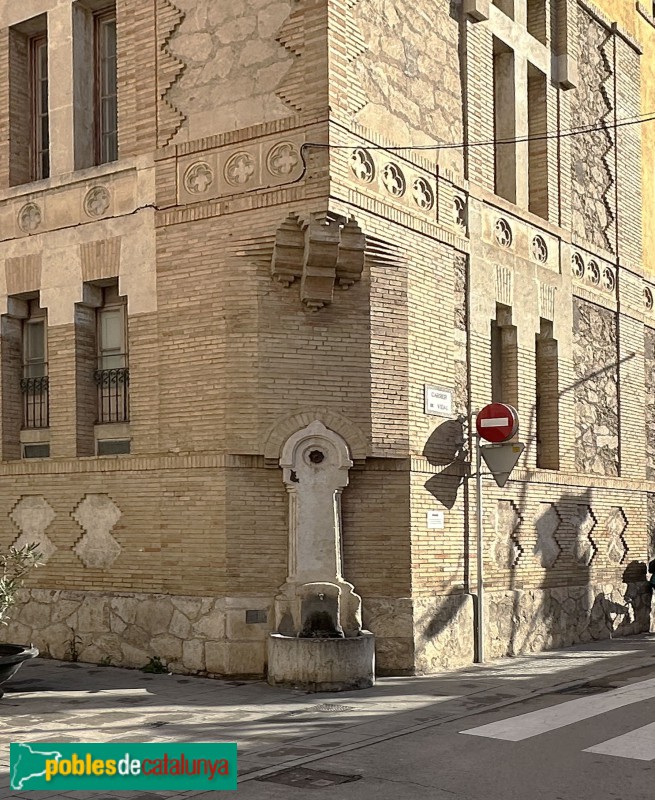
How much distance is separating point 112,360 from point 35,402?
4.87 feet

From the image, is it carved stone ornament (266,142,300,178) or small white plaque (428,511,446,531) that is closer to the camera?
carved stone ornament (266,142,300,178)

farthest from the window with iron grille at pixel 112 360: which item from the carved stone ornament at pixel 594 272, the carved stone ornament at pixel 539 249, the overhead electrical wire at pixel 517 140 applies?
the carved stone ornament at pixel 594 272

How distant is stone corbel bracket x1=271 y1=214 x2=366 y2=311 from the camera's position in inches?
492

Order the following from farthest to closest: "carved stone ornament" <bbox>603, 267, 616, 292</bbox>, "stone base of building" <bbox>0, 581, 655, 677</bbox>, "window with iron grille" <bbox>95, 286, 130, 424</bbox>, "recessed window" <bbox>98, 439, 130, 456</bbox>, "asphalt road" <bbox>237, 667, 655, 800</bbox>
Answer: "carved stone ornament" <bbox>603, 267, 616, 292</bbox>, "window with iron grille" <bbox>95, 286, 130, 424</bbox>, "recessed window" <bbox>98, 439, 130, 456</bbox>, "stone base of building" <bbox>0, 581, 655, 677</bbox>, "asphalt road" <bbox>237, 667, 655, 800</bbox>

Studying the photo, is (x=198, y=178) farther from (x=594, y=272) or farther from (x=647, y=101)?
(x=647, y=101)

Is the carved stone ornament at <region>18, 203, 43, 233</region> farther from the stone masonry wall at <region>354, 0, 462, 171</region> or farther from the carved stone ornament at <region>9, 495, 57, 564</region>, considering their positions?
the stone masonry wall at <region>354, 0, 462, 171</region>

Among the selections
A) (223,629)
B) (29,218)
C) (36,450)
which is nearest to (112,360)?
(36,450)

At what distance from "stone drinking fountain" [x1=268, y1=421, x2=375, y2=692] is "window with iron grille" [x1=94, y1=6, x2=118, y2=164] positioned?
5041 millimetres

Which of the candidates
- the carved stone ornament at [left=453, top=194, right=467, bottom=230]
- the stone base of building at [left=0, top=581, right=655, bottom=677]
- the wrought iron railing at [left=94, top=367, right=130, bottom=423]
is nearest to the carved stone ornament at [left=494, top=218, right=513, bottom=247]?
the carved stone ornament at [left=453, top=194, right=467, bottom=230]

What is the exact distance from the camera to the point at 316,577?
12.7m

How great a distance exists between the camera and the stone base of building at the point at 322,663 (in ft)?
39.0

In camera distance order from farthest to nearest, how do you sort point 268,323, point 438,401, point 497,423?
point 438,401, point 497,423, point 268,323

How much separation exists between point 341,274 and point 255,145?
1.83 metres

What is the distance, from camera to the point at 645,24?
20672 mm
